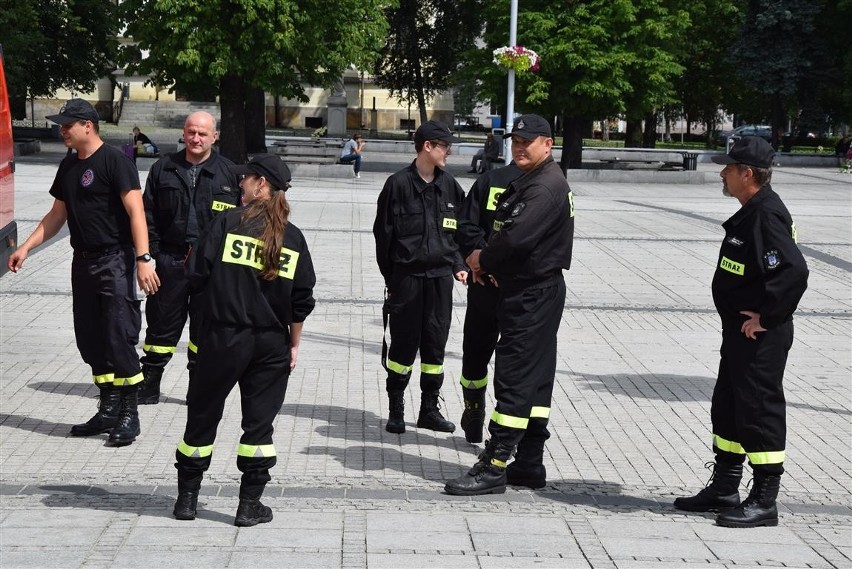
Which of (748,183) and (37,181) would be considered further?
(37,181)

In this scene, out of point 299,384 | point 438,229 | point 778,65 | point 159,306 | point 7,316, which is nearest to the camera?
point 438,229

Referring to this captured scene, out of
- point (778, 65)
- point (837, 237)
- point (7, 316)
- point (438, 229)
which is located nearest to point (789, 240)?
point (438, 229)

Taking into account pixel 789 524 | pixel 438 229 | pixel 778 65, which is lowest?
pixel 789 524

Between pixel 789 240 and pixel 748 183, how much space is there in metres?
0.34

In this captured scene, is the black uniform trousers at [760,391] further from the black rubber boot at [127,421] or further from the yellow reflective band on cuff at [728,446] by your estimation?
the black rubber boot at [127,421]

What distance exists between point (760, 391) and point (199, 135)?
145 inches

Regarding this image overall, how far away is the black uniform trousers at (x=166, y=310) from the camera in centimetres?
792

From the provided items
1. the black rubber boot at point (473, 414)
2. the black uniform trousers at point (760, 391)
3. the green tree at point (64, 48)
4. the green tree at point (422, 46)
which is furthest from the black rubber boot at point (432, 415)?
the green tree at point (422, 46)

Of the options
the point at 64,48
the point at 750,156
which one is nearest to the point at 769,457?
the point at 750,156

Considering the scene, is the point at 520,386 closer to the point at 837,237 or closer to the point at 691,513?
the point at 691,513

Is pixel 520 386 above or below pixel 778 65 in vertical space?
below

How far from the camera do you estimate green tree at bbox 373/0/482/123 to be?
55.5 metres

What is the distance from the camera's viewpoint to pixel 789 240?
5918 millimetres

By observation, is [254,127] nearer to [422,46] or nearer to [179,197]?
[422,46]
